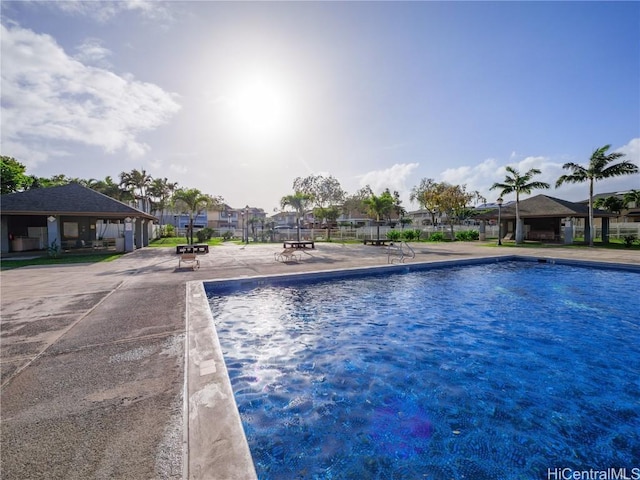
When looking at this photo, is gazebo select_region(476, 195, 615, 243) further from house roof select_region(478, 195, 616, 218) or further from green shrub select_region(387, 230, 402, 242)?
green shrub select_region(387, 230, 402, 242)

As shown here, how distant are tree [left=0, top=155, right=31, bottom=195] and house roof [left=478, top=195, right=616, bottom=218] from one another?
4922 cm

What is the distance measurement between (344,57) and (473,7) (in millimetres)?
5496

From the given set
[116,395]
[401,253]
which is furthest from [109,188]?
[116,395]

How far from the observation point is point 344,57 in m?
14.1

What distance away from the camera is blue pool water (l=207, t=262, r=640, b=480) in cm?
290

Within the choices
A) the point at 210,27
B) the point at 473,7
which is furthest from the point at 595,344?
the point at 210,27

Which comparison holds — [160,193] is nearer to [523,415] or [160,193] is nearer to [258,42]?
[258,42]

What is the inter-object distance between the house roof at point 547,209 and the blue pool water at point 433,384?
21.1m

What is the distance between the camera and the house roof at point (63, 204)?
18125mm

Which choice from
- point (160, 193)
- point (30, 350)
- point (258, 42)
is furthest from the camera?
point (160, 193)

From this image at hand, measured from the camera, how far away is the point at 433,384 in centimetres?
423

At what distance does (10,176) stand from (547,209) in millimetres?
51797

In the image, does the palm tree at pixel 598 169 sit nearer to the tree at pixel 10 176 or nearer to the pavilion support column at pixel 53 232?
the pavilion support column at pixel 53 232

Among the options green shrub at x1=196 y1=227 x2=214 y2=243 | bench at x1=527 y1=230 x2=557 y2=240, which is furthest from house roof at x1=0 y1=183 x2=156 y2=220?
bench at x1=527 y1=230 x2=557 y2=240
